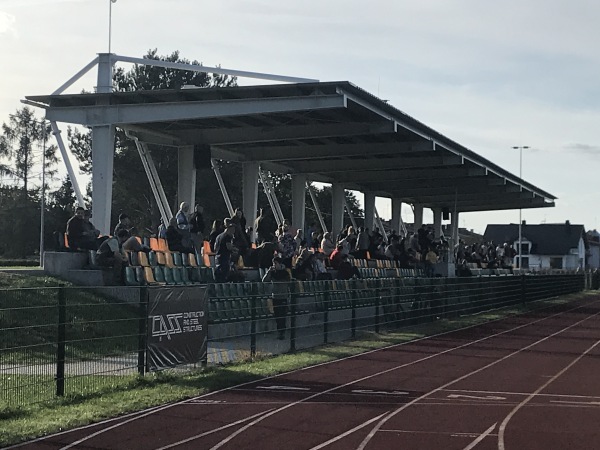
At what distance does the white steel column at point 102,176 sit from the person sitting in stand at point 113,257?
786cm

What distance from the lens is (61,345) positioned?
13.4 metres

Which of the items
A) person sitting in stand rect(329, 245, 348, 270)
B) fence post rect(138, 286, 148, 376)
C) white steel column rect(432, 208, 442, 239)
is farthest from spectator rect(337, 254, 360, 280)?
white steel column rect(432, 208, 442, 239)

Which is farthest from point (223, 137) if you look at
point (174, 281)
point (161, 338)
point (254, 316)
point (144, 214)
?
point (144, 214)

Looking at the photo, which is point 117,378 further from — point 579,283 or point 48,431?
point 579,283

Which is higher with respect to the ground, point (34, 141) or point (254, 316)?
point (34, 141)

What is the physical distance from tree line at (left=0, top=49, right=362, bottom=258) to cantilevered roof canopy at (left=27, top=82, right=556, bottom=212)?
24104 millimetres

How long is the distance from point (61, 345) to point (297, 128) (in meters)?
24.2

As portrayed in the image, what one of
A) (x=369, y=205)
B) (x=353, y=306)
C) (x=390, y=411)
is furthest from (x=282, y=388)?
(x=369, y=205)

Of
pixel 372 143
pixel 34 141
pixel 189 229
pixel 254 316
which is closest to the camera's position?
pixel 254 316

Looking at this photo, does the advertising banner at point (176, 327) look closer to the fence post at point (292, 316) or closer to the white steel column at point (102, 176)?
the fence post at point (292, 316)

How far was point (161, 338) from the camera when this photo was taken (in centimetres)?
1578

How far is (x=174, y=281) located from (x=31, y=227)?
57.3 metres

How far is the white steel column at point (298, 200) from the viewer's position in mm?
47875

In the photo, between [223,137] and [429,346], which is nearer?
[429,346]
